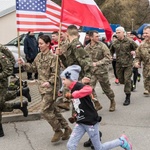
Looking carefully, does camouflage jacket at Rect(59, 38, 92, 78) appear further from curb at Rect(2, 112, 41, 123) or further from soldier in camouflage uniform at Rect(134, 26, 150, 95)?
curb at Rect(2, 112, 41, 123)

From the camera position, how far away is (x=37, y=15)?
19.0 feet

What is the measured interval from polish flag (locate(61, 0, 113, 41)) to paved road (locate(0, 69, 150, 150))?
1929mm

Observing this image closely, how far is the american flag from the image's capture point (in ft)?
18.6

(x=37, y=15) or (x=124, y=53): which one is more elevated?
(x=37, y=15)

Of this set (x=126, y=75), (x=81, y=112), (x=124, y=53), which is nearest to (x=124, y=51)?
(x=124, y=53)

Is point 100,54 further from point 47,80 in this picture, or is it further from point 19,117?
point 19,117

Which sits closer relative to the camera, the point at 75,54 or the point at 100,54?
the point at 75,54

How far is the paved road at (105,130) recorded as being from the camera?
16.8 ft

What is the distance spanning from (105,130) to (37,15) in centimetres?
246

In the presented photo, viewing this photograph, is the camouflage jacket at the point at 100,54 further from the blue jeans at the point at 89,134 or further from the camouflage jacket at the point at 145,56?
the blue jeans at the point at 89,134

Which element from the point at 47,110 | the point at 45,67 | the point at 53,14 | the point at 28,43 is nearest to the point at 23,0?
the point at 53,14

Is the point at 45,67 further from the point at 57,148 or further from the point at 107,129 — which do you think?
the point at 107,129

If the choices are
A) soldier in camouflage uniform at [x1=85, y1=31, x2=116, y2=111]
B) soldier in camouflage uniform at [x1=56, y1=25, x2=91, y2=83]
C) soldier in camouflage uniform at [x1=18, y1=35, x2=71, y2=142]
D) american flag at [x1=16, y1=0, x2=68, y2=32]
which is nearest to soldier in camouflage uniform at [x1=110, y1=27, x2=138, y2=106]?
soldier in camouflage uniform at [x1=85, y1=31, x2=116, y2=111]

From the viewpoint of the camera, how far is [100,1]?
4681cm
